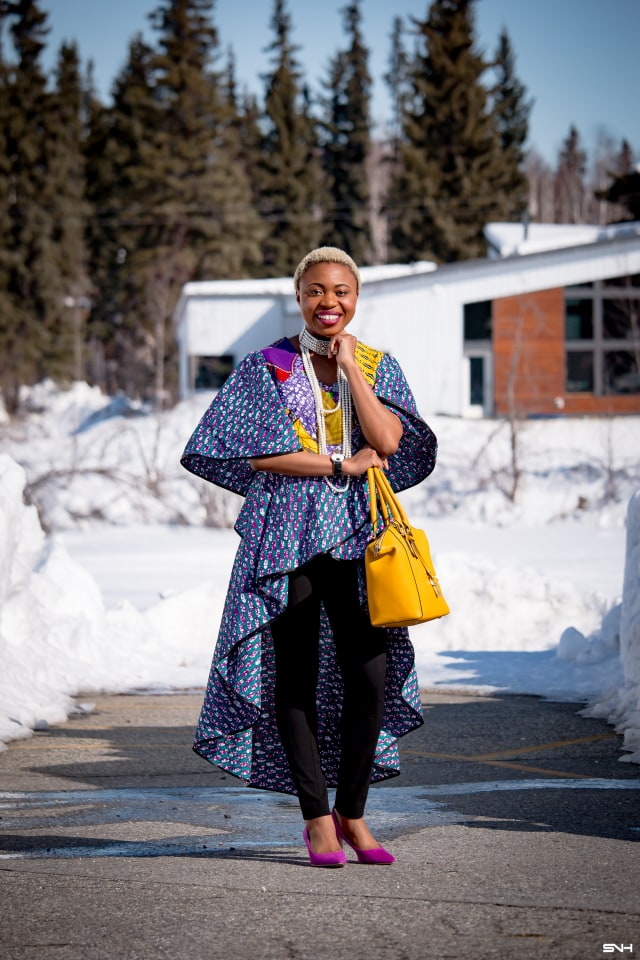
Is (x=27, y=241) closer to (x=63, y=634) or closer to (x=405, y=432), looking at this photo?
(x=63, y=634)

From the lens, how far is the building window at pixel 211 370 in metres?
42.6

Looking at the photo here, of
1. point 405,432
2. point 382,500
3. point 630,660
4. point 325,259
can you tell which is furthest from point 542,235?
point 382,500

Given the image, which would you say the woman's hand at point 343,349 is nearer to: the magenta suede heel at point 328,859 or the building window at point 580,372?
the magenta suede heel at point 328,859

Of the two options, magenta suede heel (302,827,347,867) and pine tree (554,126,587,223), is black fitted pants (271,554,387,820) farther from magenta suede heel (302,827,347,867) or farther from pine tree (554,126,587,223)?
pine tree (554,126,587,223)

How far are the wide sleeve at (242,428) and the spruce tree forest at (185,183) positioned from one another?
162ft

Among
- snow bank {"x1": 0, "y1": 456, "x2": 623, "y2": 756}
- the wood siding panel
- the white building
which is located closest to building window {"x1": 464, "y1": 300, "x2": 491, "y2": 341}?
the white building

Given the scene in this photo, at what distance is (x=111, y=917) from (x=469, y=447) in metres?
26.2

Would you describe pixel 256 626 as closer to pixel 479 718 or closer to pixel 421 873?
pixel 421 873

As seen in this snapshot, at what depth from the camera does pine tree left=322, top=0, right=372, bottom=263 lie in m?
64.1

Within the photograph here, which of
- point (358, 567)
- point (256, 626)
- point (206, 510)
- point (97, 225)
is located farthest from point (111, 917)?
point (97, 225)

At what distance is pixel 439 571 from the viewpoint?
11.0 metres

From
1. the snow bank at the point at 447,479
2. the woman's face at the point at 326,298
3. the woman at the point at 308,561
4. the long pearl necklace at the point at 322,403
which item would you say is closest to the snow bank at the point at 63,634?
the woman at the point at 308,561

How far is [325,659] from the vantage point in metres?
4.55

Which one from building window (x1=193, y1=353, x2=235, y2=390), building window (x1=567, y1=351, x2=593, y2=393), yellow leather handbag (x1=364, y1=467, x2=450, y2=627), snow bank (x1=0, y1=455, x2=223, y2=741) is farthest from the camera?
building window (x1=193, y1=353, x2=235, y2=390)
